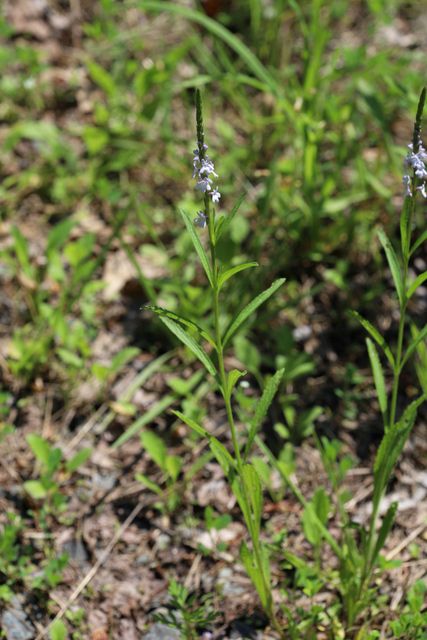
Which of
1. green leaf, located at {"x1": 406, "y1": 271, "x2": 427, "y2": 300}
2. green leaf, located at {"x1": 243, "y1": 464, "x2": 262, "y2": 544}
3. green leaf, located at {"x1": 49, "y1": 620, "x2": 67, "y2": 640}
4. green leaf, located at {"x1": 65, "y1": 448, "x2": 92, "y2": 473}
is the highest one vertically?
green leaf, located at {"x1": 406, "y1": 271, "x2": 427, "y2": 300}

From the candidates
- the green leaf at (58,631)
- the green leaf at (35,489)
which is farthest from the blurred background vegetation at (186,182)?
the green leaf at (58,631)

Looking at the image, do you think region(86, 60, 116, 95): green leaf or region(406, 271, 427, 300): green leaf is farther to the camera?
region(86, 60, 116, 95): green leaf

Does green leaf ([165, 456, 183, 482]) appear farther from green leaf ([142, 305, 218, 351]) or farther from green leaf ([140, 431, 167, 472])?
green leaf ([142, 305, 218, 351])

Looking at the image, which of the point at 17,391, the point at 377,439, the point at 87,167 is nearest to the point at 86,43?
the point at 87,167

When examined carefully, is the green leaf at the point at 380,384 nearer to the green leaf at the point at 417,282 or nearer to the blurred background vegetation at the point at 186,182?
the green leaf at the point at 417,282

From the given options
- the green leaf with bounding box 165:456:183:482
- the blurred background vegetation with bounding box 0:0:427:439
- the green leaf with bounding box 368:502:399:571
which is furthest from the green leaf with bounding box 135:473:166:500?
the green leaf with bounding box 368:502:399:571

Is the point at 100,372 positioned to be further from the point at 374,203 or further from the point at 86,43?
the point at 86,43
